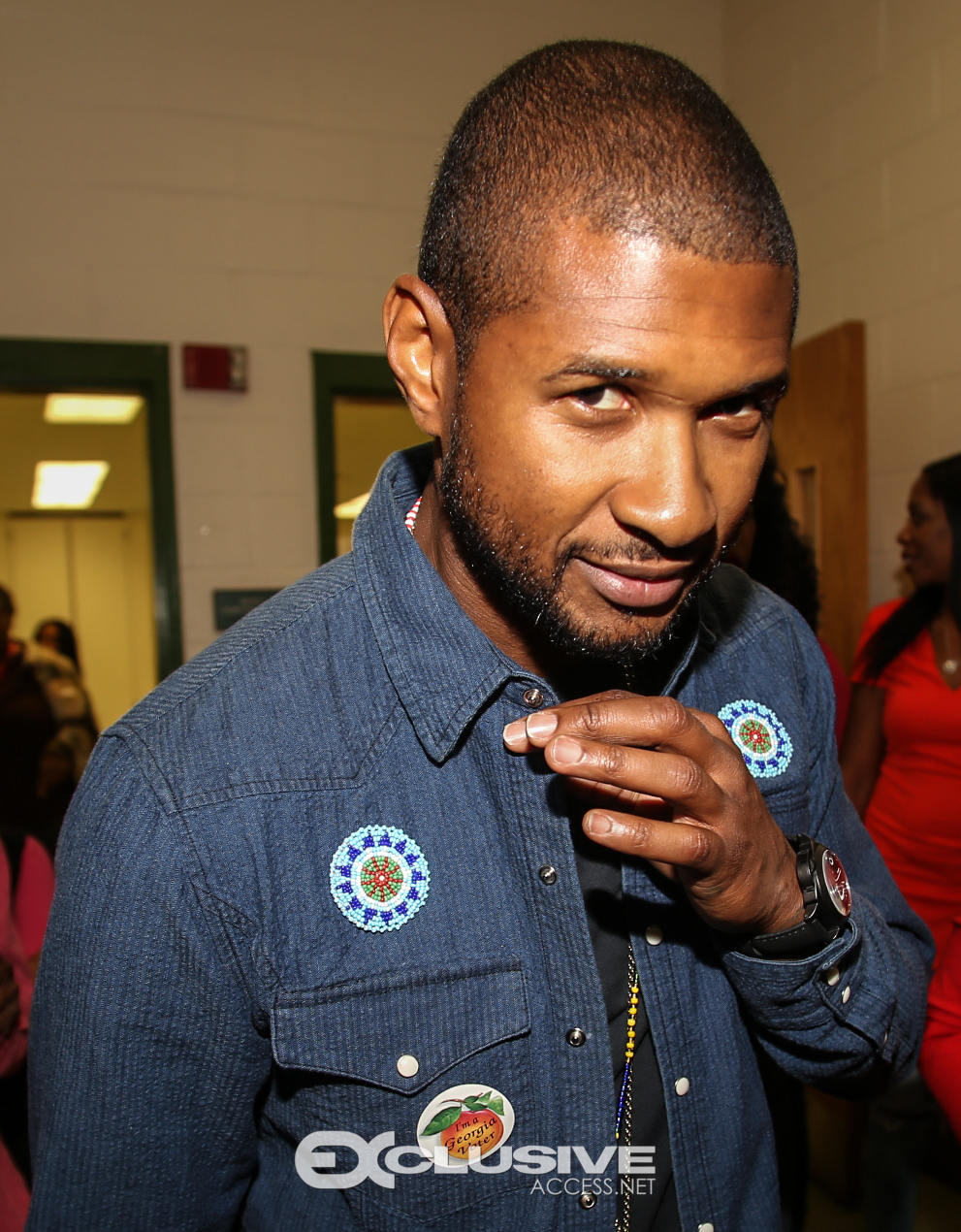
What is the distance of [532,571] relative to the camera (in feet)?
2.76

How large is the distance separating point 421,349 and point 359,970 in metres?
0.60

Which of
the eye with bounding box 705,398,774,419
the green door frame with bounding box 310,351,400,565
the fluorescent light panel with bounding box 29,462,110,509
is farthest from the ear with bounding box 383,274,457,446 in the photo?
the fluorescent light panel with bounding box 29,462,110,509

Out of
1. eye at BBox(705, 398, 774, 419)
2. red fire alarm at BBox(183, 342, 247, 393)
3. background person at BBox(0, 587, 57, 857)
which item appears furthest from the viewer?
red fire alarm at BBox(183, 342, 247, 393)

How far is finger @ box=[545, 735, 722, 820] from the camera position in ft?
2.30

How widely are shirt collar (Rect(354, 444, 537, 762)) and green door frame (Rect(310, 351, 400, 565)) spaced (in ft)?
8.41

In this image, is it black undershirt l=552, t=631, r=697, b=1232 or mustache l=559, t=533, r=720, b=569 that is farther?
black undershirt l=552, t=631, r=697, b=1232

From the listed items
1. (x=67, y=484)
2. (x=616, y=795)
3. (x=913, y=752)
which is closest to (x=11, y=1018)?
(x=616, y=795)

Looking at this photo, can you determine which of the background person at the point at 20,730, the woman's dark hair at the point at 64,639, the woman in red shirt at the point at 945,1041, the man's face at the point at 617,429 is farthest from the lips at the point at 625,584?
the woman's dark hair at the point at 64,639

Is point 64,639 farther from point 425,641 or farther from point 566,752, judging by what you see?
point 566,752

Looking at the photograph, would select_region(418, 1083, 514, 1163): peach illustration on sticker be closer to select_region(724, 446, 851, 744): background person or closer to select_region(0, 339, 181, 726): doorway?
select_region(724, 446, 851, 744): background person

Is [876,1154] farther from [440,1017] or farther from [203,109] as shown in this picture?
[203,109]

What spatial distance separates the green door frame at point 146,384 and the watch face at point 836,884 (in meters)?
2.86

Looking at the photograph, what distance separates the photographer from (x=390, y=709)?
0.93 m

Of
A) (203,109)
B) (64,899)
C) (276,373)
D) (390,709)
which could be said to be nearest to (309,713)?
(390,709)
